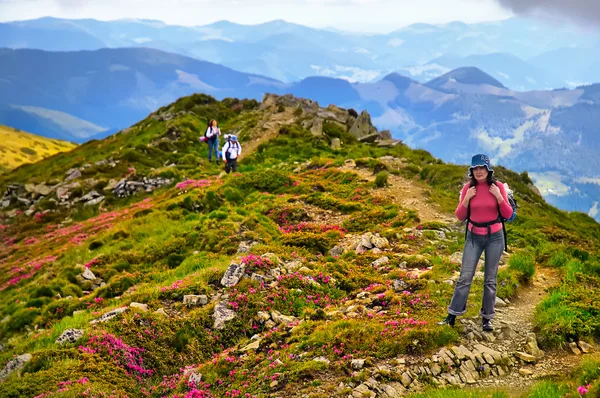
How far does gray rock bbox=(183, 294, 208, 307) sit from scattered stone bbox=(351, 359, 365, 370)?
5.46 metres

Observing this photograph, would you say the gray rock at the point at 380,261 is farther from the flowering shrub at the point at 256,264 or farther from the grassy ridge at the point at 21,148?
the grassy ridge at the point at 21,148

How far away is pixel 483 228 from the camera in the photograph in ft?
31.9

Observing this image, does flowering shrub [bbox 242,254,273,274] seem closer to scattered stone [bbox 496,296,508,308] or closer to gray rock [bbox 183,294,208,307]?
gray rock [bbox 183,294,208,307]

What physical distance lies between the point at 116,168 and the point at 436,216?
31.6 meters

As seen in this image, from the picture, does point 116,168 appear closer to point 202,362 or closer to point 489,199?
point 202,362

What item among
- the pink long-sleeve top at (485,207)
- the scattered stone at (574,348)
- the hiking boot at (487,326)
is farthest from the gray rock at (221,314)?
the scattered stone at (574,348)

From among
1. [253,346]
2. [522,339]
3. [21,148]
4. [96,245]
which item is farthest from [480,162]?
[21,148]

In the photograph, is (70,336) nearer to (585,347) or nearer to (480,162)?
(480,162)

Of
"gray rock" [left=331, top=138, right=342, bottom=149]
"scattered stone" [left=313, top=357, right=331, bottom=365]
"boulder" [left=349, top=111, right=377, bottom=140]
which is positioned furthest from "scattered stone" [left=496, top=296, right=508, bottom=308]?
"boulder" [left=349, top=111, right=377, bottom=140]

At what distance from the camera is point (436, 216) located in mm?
19297

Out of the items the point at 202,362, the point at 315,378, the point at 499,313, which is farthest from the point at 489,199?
the point at 202,362

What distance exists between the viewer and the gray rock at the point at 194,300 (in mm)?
12578

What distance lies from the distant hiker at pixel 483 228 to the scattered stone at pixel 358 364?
228 centimetres

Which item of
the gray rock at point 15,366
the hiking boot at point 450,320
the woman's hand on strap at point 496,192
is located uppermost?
the woman's hand on strap at point 496,192
